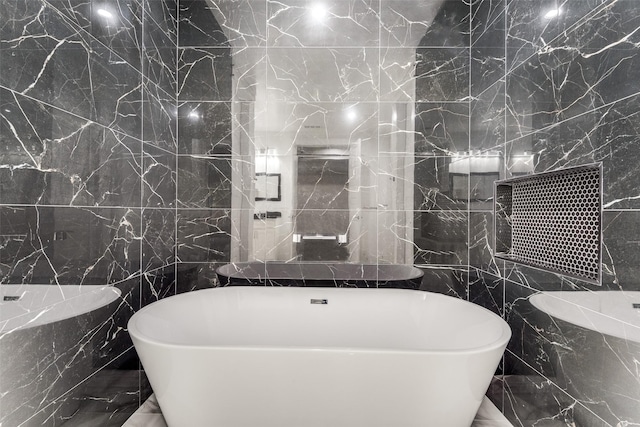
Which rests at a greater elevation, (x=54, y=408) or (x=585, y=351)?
(x=585, y=351)

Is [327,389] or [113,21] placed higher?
[113,21]

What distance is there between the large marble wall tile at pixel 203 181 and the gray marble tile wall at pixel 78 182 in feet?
0.80

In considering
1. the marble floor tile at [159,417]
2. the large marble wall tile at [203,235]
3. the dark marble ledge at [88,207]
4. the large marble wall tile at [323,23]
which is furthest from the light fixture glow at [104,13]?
the marble floor tile at [159,417]

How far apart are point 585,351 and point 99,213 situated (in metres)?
2.15

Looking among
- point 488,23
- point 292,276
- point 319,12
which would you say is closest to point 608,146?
point 488,23

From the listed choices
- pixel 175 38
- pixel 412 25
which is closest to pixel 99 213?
pixel 175 38

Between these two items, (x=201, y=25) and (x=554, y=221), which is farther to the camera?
(x=201, y=25)

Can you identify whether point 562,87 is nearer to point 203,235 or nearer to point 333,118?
point 333,118

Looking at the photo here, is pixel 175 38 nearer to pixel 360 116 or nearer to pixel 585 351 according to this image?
pixel 360 116

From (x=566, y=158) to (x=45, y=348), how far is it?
2211 mm

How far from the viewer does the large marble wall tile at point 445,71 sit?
7.40ft

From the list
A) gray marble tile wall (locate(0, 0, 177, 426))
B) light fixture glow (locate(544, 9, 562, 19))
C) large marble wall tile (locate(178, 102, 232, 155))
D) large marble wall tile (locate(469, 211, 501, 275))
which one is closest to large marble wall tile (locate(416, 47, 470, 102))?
light fixture glow (locate(544, 9, 562, 19))

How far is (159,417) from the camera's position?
171 cm

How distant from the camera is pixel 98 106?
1463mm
